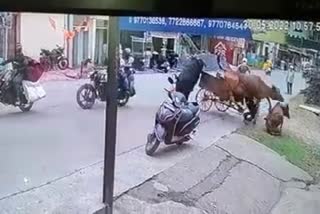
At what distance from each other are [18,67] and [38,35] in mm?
233

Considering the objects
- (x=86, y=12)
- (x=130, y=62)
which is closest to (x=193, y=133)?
(x=130, y=62)

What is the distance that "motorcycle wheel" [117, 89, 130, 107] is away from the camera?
2951 millimetres

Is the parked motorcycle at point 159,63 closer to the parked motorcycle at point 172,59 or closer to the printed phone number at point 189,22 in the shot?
the parked motorcycle at point 172,59

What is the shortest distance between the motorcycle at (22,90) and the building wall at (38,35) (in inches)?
6.1

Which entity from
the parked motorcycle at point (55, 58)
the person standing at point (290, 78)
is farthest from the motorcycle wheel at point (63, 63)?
the person standing at point (290, 78)

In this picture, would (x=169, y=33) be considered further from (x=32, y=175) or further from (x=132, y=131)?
(x=32, y=175)

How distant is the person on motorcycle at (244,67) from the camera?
2.79m

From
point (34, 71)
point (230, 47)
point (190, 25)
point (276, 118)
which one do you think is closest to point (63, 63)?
point (34, 71)

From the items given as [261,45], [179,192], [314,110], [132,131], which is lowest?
[179,192]

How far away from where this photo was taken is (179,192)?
9.62 feet

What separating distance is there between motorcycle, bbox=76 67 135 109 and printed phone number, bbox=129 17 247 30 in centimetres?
36

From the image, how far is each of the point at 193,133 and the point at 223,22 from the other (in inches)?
26.6

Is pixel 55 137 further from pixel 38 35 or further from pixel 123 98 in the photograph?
pixel 38 35

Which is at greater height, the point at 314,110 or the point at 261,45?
the point at 261,45
